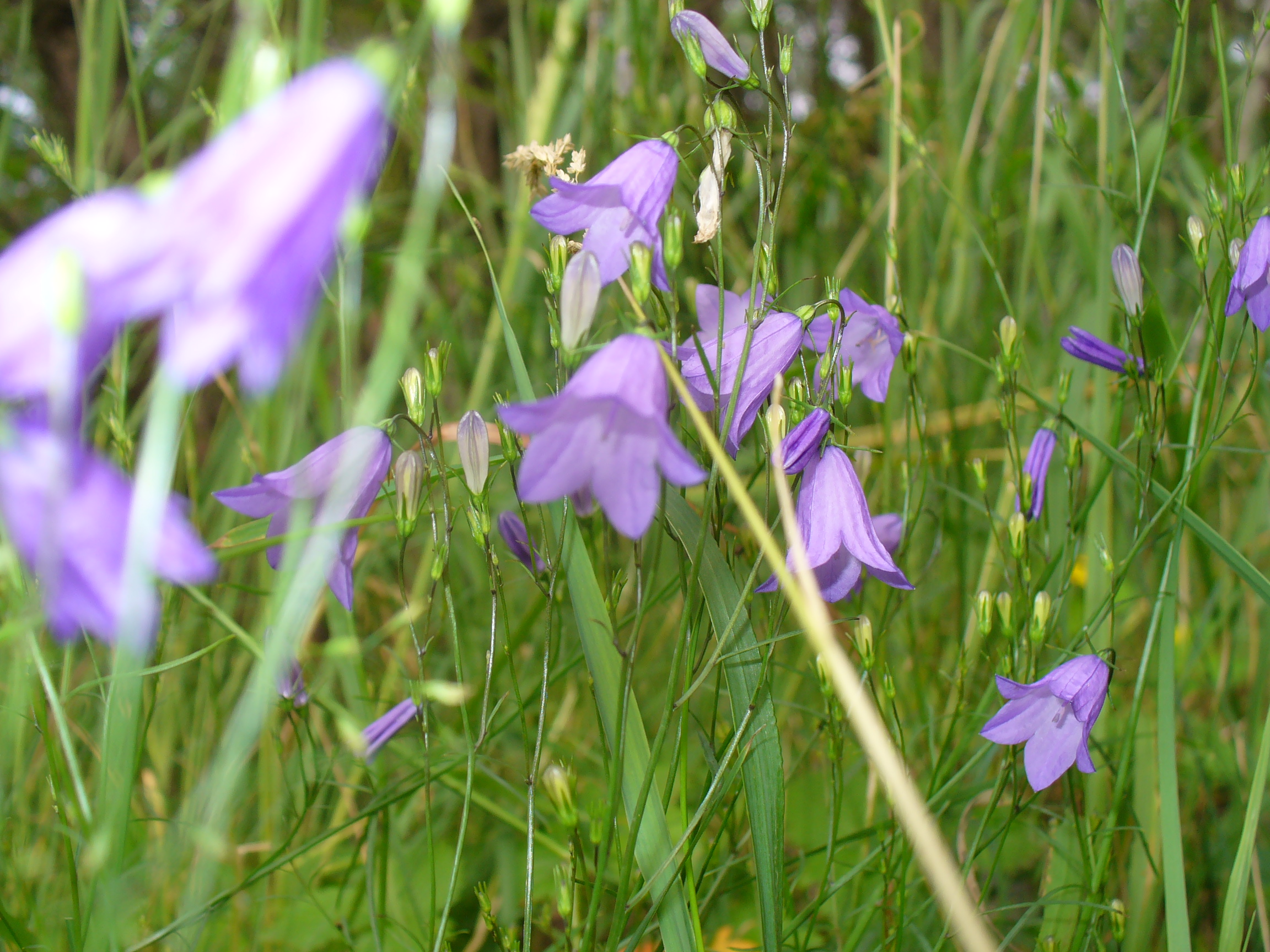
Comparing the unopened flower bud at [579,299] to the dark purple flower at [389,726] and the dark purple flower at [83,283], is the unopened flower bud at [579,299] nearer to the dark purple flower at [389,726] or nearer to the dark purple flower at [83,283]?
the dark purple flower at [83,283]

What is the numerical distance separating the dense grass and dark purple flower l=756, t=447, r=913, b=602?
0.13 feet

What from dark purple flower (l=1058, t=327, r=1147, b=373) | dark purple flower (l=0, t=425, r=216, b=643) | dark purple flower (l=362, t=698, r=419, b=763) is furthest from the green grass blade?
dark purple flower (l=1058, t=327, r=1147, b=373)

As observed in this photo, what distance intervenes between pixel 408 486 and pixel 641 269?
0.80ft

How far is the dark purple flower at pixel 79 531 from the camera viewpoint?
1.02ft

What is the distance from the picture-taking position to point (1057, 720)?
0.87m

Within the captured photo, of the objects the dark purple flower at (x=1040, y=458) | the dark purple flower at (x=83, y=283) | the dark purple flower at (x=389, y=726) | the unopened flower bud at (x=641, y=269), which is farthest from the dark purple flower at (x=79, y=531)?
the dark purple flower at (x=1040, y=458)

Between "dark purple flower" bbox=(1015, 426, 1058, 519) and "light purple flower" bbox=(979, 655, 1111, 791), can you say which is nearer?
"light purple flower" bbox=(979, 655, 1111, 791)

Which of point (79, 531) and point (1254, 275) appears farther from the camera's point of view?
point (1254, 275)

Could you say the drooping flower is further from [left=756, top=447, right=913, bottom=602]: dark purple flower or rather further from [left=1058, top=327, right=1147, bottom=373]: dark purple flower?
[left=1058, top=327, right=1147, bottom=373]: dark purple flower

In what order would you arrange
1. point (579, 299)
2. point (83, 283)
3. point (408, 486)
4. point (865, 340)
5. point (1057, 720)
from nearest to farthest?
point (83, 283) < point (579, 299) < point (408, 486) < point (1057, 720) < point (865, 340)

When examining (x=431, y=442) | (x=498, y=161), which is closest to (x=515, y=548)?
(x=431, y=442)

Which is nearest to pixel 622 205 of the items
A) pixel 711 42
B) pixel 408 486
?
pixel 711 42

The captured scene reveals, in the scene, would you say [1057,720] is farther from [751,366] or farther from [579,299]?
[579,299]

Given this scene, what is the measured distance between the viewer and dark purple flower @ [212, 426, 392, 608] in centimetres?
65
